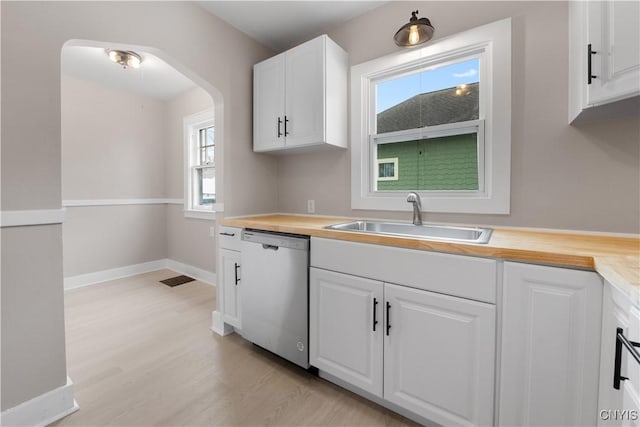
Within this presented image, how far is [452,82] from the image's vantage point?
1.88 m

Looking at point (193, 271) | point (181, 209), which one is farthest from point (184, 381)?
point (181, 209)

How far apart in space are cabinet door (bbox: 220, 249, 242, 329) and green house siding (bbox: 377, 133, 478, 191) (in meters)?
1.31

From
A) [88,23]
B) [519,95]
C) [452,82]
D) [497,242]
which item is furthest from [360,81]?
[88,23]

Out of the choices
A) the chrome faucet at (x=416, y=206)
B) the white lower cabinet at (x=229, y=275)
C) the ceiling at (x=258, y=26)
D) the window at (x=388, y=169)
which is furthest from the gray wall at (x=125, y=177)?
the chrome faucet at (x=416, y=206)

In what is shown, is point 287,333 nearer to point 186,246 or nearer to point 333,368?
point 333,368

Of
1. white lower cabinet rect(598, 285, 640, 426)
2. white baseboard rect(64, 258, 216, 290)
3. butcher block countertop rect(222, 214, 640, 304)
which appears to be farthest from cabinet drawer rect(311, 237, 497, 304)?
white baseboard rect(64, 258, 216, 290)

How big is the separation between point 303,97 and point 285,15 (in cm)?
72

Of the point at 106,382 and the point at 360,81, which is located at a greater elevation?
the point at 360,81

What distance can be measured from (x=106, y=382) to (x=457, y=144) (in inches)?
108

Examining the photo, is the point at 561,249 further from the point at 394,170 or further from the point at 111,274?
the point at 111,274

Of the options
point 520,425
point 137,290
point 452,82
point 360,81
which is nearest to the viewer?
point 520,425

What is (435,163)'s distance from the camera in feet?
6.47

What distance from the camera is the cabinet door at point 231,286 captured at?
2.12 metres

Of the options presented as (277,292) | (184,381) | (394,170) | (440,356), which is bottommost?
(184,381)
